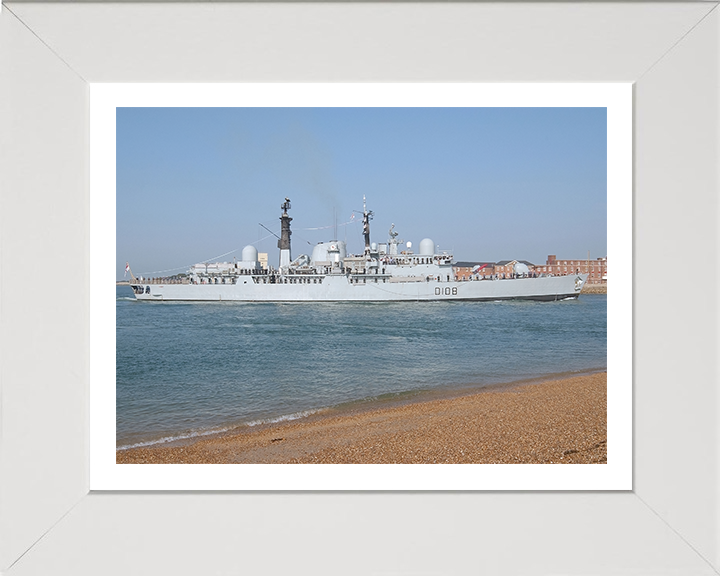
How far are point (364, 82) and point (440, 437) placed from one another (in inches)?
98.1

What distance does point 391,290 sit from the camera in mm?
17375

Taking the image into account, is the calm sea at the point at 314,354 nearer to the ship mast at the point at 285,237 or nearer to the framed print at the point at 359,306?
the framed print at the point at 359,306

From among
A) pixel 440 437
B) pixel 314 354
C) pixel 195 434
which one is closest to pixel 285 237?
pixel 314 354

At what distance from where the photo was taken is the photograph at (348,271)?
600 cm

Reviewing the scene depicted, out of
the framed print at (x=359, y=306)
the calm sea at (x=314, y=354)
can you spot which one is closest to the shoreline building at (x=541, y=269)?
the framed print at (x=359, y=306)

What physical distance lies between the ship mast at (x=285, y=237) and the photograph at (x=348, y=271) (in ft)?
0.30

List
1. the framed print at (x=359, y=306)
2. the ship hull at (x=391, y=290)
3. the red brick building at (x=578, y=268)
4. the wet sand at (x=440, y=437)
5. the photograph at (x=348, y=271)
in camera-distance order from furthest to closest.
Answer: the red brick building at (x=578, y=268) → the ship hull at (x=391, y=290) → the photograph at (x=348, y=271) → the wet sand at (x=440, y=437) → the framed print at (x=359, y=306)

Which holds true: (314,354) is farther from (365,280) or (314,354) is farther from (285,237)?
(285,237)

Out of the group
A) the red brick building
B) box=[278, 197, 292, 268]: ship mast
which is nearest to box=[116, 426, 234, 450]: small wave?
box=[278, 197, 292, 268]: ship mast
